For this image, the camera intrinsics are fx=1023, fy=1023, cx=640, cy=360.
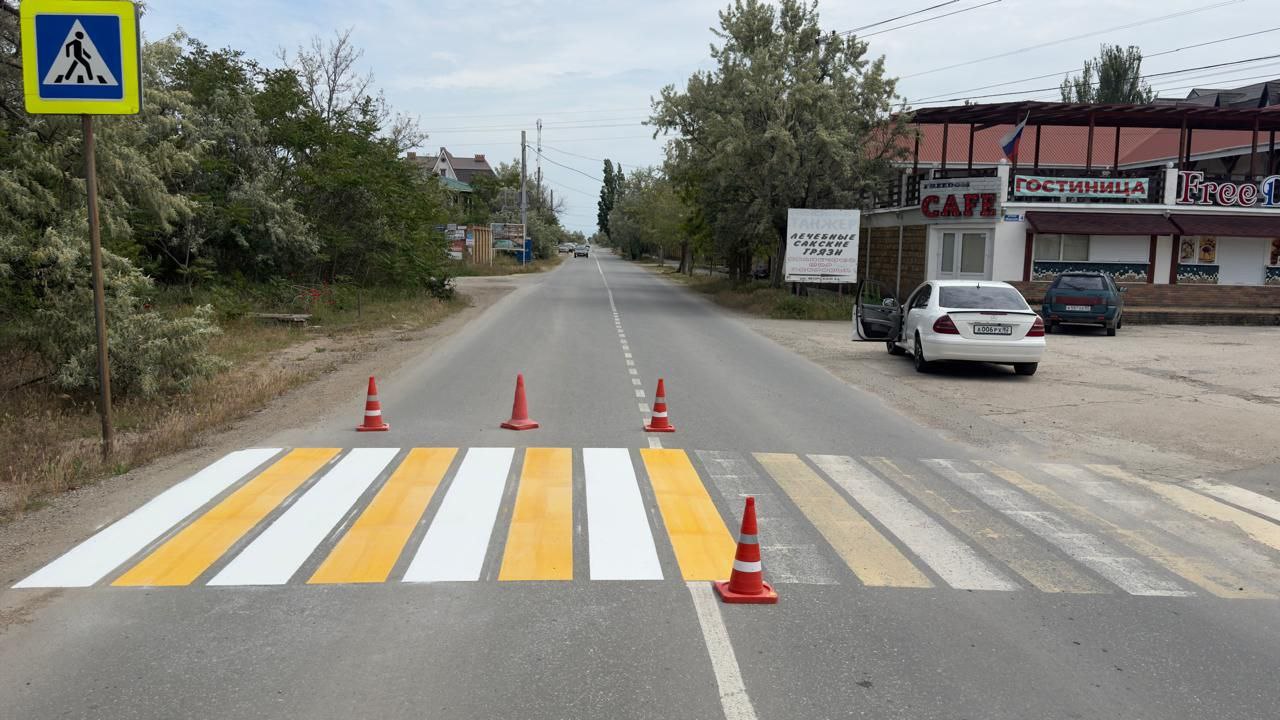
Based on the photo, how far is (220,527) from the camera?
22.5ft

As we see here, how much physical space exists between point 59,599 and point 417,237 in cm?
2602

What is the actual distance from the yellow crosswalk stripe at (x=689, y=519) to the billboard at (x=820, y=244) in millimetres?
22447

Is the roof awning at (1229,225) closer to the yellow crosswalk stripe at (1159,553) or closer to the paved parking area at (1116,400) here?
the paved parking area at (1116,400)

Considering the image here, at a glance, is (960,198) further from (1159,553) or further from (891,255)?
(1159,553)

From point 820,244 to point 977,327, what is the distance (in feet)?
52.2

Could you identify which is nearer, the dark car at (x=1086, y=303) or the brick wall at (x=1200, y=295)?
the dark car at (x=1086, y=303)

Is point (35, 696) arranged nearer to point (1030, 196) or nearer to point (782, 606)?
point (782, 606)

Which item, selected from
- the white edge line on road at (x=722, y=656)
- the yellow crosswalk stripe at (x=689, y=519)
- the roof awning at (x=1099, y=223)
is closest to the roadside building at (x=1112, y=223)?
the roof awning at (x=1099, y=223)

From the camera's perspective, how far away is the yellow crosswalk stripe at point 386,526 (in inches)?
233

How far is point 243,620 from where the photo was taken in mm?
5125

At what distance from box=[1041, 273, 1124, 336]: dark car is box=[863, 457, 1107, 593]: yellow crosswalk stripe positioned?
17891 millimetres

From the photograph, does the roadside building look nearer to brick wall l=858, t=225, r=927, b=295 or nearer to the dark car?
brick wall l=858, t=225, r=927, b=295

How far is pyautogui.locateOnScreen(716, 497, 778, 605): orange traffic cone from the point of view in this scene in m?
5.43

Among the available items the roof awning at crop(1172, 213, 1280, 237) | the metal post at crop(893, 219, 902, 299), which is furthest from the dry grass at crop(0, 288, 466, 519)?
the roof awning at crop(1172, 213, 1280, 237)
